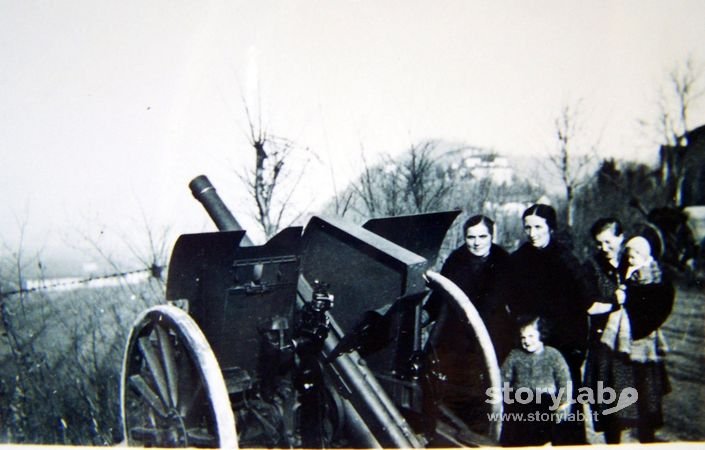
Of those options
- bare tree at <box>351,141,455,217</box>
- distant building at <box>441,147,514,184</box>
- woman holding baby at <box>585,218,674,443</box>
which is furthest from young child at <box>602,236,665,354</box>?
distant building at <box>441,147,514,184</box>

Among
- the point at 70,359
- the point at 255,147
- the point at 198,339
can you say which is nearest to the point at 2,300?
the point at 70,359

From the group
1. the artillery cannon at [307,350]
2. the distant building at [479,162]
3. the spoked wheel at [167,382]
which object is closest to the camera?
the spoked wheel at [167,382]

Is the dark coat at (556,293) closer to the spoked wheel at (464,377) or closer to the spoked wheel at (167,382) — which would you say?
the spoked wheel at (464,377)

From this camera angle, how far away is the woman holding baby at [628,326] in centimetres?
262

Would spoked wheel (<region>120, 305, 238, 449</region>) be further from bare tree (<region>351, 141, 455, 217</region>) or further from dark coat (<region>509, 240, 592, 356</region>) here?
bare tree (<region>351, 141, 455, 217</region>)

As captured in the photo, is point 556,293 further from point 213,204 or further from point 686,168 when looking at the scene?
point 213,204

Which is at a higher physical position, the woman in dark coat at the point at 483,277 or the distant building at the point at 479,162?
the distant building at the point at 479,162

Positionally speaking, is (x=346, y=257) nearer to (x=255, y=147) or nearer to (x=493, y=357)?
(x=493, y=357)

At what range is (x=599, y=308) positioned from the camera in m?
2.76

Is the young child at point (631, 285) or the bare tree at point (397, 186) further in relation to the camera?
the bare tree at point (397, 186)

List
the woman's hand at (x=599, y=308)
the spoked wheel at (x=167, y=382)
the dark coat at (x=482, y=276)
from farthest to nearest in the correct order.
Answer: the dark coat at (x=482, y=276) < the woman's hand at (x=599, y=308) < the spoked wheel at (x=167, y=382)

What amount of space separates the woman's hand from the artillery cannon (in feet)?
2.13

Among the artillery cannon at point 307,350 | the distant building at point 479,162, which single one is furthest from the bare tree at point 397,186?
the artillery cannon at point 307,350

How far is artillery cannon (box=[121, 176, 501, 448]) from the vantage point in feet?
8.54
